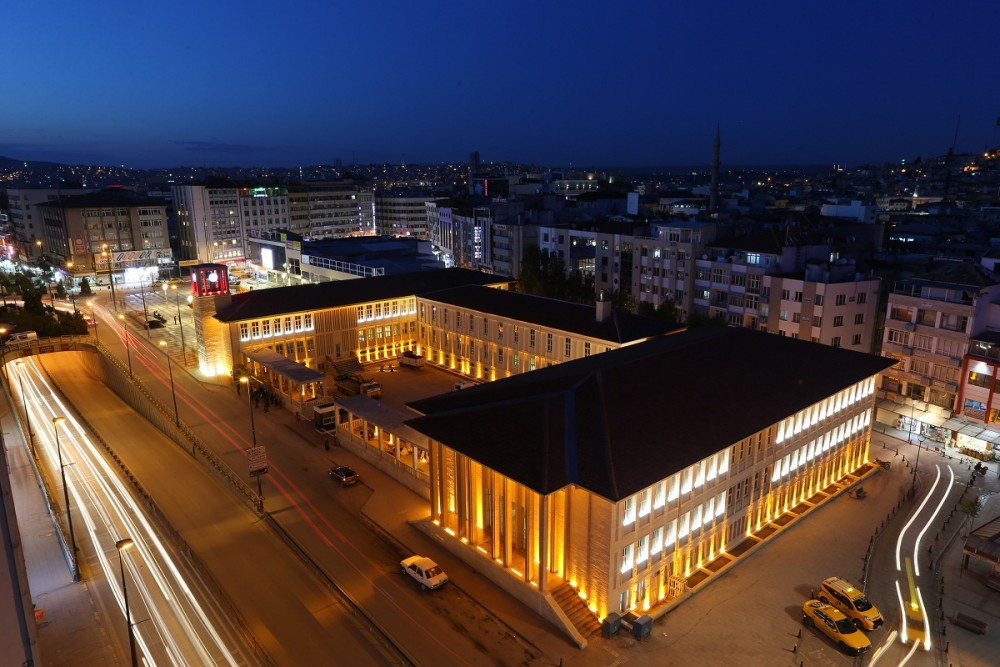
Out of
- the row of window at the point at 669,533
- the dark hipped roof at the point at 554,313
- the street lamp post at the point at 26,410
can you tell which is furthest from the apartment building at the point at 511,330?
the street lamp post at the point at 26,410

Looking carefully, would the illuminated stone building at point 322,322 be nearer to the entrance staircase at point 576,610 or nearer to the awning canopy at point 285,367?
the awning canopy at point 285,367

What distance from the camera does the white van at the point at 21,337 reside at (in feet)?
238

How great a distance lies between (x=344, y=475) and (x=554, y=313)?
27415 mm

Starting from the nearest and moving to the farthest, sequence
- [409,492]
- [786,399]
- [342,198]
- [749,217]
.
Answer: [786,399] → [409,492] → [749,217] → [342,198]

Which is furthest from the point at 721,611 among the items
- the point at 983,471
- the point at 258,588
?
the point at 983,471

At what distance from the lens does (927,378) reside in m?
58.0

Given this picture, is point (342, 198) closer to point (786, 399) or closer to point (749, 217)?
point (749, 217)

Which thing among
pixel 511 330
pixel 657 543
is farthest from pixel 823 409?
pixel 511 330

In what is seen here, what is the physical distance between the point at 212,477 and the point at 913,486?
168 feet

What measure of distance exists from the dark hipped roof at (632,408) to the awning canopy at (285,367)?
2171cm

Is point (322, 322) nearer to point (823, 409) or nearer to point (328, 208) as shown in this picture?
point (823, 409)

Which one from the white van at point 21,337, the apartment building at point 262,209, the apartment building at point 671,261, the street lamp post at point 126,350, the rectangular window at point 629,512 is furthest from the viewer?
the apartment building at point 262,209

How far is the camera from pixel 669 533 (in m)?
33.4

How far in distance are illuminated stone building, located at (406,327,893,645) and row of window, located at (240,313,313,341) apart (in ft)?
109
